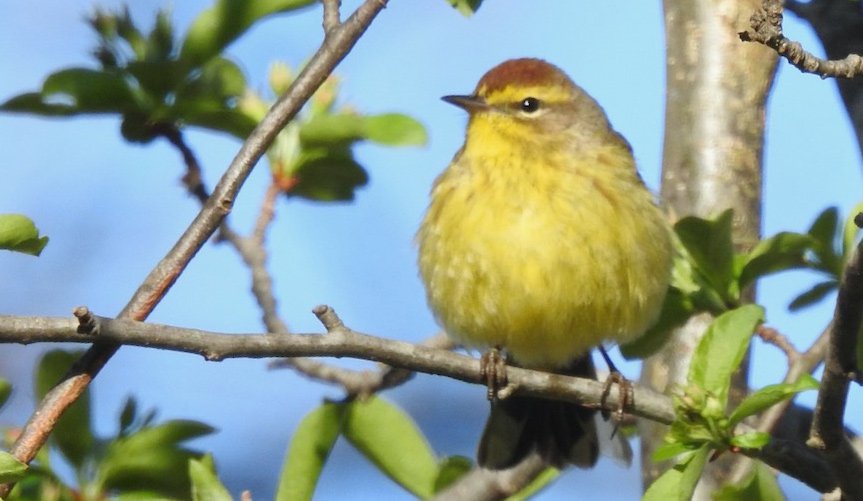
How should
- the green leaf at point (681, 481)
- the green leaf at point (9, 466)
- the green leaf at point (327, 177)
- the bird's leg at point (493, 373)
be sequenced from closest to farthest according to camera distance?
the green leaf at point (9, 466) → the green leaf at point (681, 481) → the bird's leg at point (493, 373) → the green leaf at point (327, 177)

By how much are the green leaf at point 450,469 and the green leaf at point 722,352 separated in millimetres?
870

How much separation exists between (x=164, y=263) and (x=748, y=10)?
125 inches

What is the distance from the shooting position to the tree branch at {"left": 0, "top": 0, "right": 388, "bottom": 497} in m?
2.76

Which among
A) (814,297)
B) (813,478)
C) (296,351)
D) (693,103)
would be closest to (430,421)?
(693,103)

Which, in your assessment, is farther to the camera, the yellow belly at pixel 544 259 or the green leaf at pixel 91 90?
the yellow belly at pixel 544 259

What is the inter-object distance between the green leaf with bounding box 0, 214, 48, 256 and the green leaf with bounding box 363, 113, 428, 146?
1.49 metres

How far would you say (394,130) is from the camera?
404 cm

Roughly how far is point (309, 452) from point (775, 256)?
1.49 m

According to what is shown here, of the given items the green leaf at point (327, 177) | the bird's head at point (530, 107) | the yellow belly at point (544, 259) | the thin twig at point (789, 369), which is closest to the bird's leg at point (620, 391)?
the yellow belly at point (544, 259)

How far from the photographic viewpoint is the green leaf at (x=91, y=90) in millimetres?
3836

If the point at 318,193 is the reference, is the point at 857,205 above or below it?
below

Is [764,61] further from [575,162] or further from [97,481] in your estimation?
[97,481]

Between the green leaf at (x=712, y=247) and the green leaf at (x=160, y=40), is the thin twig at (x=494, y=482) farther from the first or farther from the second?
the green leaf at (x=160, y=40)

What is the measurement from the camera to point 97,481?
11.1ft
